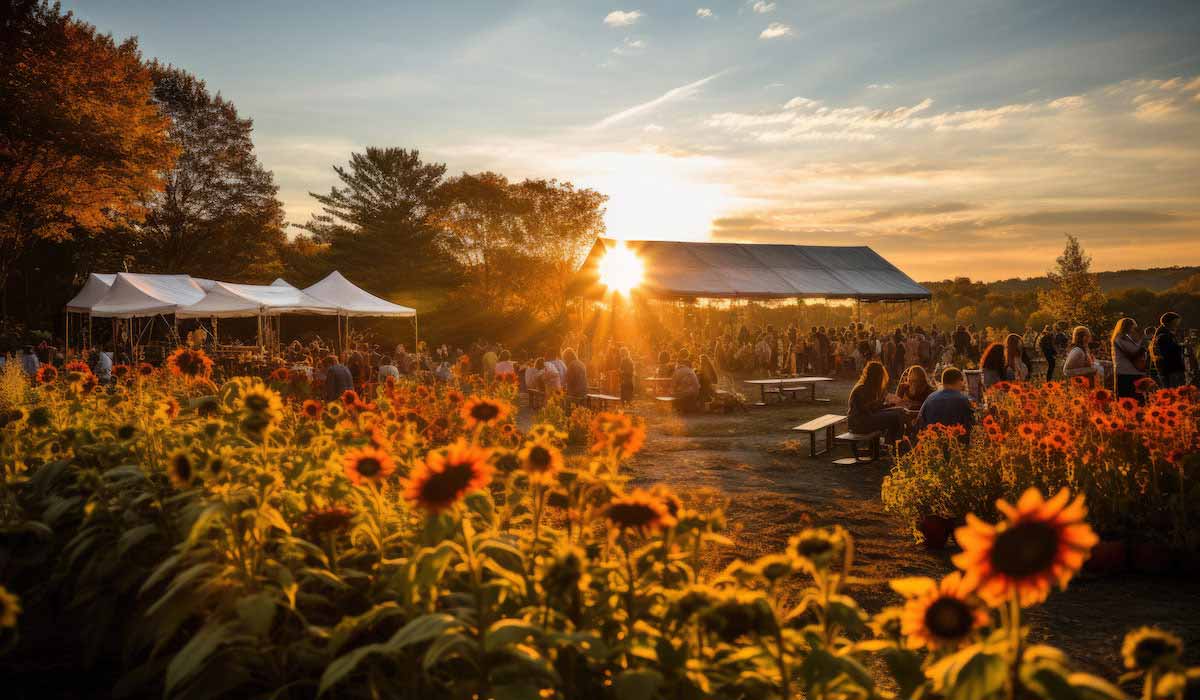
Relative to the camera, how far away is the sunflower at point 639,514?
1.84 m

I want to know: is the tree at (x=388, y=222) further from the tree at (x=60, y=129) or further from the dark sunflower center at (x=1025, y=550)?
the dark sunflower center at (x=1025, y=550)

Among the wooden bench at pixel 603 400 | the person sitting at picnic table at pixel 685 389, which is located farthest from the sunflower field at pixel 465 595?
the person sitting at picnic table at pixel 685 389

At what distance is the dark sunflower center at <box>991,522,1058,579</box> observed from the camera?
4.05ft

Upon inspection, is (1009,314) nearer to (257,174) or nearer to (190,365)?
(257,174)

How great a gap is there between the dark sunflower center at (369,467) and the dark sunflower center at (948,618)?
5.00 feet

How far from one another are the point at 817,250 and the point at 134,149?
20.9 meters

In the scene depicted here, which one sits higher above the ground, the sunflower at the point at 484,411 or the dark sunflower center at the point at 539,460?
the sunflower at the point at 484,411

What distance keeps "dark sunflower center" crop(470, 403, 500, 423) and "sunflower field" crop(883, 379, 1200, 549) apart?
4079mm

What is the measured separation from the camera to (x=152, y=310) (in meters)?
17.6

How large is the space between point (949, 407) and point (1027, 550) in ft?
22.7

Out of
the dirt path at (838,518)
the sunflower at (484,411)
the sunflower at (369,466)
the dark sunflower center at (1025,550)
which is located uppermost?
the sunflower at (484,411)

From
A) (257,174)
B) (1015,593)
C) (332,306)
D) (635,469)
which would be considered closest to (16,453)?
(1015,593)

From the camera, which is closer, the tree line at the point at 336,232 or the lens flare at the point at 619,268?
the lens flare at the point at 619,268

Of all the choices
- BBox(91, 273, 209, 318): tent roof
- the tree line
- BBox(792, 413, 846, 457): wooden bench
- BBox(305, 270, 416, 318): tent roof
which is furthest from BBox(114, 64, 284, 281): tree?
BBox(792, 413, 846, 457): wooden bench
